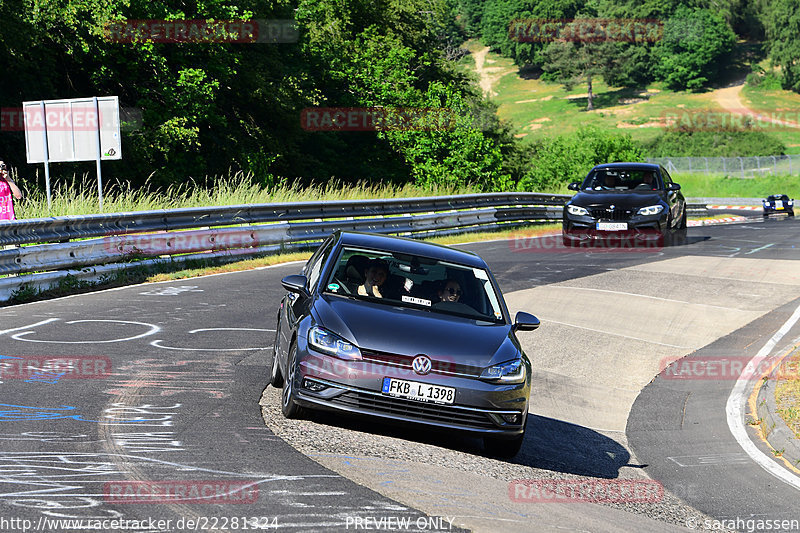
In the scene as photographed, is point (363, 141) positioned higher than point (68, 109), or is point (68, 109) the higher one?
point (68, 109)

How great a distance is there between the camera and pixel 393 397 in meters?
6.94

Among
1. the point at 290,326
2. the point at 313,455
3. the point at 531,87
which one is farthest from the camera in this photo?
the point at 531,87

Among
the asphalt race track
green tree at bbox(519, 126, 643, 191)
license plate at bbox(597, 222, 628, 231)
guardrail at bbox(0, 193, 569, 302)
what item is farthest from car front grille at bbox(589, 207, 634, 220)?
green tree at bbox(519, 126, 643, 191)

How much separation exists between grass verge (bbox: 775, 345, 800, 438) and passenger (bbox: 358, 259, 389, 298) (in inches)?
164

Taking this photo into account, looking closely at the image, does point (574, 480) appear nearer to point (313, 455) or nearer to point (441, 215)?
point (313, 455)

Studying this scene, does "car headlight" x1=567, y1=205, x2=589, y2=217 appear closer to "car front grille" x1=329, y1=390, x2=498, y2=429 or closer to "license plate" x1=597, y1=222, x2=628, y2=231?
"license plate" x1=597, y1=222, x2=628, y2=231

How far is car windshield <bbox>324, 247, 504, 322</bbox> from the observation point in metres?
8.04

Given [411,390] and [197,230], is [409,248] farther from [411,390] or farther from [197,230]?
[197,230]

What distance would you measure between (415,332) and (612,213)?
1540 cm

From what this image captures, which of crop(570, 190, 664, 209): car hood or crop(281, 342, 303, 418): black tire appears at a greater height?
crop(281, 342, 303, 418): black tire

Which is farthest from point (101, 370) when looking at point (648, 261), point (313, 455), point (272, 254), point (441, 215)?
point (441, 215)

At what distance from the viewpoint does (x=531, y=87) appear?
172625mm

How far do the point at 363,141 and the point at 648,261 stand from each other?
28.6 metres

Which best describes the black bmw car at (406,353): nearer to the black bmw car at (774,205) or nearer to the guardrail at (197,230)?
the guardrail at (197,230)
